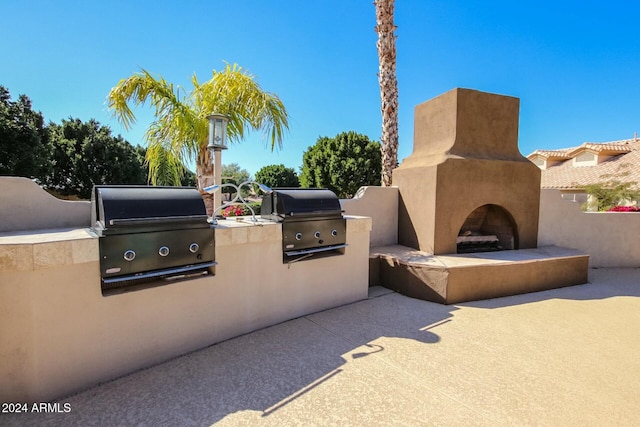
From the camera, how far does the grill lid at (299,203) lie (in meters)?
4.34

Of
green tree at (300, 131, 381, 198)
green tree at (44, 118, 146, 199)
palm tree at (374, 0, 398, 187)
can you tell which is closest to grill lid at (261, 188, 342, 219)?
palm tree at (374, 0, 398, 187)

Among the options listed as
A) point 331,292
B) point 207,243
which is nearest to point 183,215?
point 207,243

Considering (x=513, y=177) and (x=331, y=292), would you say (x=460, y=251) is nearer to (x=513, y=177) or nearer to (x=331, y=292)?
(x=513, y=177)

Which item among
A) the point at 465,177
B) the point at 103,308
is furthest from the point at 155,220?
the point at 465,177

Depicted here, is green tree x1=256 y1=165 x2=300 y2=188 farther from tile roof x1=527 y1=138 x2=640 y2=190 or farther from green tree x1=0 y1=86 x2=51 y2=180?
tile roof x1=527 y1=138 x2=640 y2=190

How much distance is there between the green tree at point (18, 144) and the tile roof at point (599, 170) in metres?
31.8

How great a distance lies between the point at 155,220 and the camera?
3006 mm

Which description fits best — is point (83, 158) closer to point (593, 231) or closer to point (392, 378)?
point (392, 378)

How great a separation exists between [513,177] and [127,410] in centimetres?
822

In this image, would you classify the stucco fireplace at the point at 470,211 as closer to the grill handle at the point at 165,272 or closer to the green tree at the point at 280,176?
the grill handle at the point at 165,272

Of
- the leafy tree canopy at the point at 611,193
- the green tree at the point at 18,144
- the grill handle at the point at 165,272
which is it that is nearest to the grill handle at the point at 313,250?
the grill handle at the point at 165,272

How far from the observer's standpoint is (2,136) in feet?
46.0

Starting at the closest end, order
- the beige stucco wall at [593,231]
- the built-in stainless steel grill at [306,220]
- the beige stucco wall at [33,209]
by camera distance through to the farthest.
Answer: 1. the beige stucco wall at [33,209]
2. the built-in stainless steel grill at [306,220]
3. the beige stucco wall at [593,231]

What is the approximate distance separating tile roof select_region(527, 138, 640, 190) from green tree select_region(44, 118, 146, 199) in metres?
30.5
